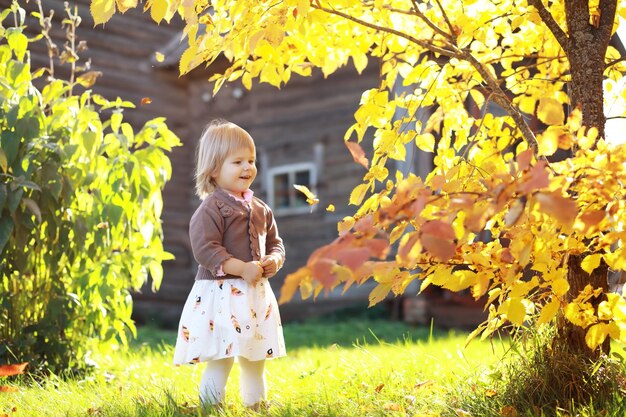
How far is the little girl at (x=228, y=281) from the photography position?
2.93m

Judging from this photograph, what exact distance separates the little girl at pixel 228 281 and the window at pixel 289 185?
6.60 meters

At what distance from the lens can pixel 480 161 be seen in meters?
3.05

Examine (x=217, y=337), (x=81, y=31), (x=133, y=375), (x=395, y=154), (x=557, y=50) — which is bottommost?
(x=133, y=375)

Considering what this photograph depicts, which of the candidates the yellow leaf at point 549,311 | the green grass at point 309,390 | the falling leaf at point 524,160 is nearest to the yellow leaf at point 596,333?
the yellow leaf at point 549,311

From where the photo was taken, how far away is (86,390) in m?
3.41

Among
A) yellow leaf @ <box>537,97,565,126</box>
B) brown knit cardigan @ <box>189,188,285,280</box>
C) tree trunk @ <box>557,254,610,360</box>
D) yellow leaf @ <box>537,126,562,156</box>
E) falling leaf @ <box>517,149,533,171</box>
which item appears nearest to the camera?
falling leaf @ <box>517,149,533,171</box>

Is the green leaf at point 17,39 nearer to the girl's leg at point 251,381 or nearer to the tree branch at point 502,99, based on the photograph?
the girl's leg at point 251,381

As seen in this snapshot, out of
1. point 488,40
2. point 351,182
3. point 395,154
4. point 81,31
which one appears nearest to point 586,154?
point 395,154

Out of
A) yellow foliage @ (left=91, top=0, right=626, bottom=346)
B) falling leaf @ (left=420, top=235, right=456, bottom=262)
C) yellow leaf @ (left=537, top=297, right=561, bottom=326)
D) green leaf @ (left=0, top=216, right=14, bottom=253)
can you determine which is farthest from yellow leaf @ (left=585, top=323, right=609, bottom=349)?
green leaf @ (left=0, top=216, right=14, bottom=253)

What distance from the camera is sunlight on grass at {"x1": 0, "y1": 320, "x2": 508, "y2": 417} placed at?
9.38 ft

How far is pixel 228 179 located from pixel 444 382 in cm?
114

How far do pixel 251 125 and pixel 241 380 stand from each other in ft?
24.8

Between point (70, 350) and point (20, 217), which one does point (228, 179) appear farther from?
point (70, 350)

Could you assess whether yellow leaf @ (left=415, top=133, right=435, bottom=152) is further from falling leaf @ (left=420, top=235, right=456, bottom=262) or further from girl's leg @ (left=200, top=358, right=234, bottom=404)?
falling leaf @ (left=420, top=235, right=456, bottom=262)
